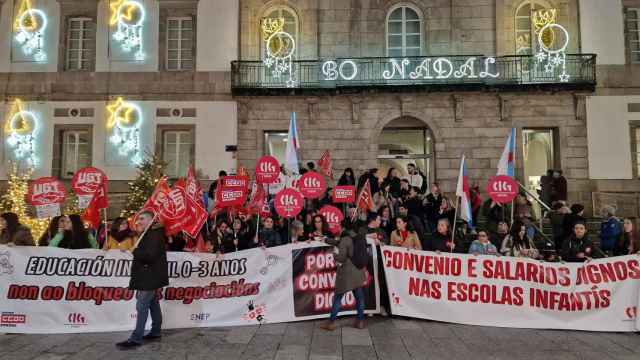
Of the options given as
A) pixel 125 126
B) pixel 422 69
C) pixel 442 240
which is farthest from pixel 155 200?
pixel 422 69

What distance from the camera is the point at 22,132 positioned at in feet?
59.0

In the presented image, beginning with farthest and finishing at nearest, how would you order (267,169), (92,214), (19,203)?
1. (19,203)
2. (267,169)
3. (92,214)

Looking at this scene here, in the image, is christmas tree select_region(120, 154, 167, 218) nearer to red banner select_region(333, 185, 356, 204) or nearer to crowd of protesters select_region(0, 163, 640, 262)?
crowd of protesters select_region(0, 163, 640, 262)

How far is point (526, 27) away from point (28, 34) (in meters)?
19.9

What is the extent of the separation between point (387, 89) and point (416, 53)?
91.1 inches

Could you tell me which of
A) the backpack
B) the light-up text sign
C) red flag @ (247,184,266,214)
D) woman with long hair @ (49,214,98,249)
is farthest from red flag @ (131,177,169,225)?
the light-up text sign

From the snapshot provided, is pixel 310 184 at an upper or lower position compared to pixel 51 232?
upper

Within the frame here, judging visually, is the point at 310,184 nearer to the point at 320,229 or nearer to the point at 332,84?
the point at 320,229

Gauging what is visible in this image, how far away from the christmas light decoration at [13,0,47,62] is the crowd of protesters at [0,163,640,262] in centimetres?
1035

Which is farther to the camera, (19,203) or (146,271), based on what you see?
(19,203)

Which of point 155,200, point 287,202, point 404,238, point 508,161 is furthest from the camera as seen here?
point 508,161

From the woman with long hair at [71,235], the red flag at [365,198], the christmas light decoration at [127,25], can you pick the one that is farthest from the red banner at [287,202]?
the christmas light decoration at [127,25]

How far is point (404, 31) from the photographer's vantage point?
18688 millimetres

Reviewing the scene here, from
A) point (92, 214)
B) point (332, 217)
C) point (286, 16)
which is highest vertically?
point (286, 16)
